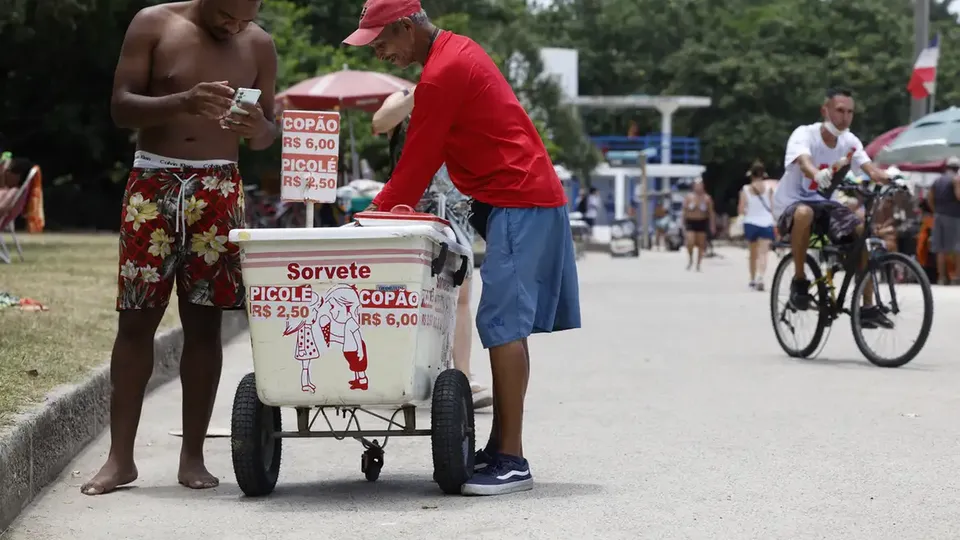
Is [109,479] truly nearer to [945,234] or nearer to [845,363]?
[845,363]

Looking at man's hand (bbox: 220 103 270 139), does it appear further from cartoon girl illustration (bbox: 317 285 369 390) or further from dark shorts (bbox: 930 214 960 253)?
dark shorts (bbox: 930 214 960 253)

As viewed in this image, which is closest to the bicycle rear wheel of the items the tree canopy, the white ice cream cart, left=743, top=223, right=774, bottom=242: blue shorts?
the white ice cream cart

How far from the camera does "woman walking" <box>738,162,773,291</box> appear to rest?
20.8 m

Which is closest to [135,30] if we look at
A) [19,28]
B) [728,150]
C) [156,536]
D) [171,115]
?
[171,115]

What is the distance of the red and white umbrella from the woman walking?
15.1ft

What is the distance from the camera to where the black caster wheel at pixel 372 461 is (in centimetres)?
609

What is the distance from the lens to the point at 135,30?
5.91 metres

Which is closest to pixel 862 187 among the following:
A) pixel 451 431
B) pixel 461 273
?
pixel 461 273

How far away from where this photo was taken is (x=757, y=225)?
21.1m

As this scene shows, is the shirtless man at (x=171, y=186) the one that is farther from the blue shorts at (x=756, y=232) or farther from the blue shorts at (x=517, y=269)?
the blue shorts at (x=756, y=232)

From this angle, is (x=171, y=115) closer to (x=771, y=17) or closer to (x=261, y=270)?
(x=261, y=270)

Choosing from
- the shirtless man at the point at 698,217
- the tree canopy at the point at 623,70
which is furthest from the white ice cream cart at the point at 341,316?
the tree canopy at the point at 623,70

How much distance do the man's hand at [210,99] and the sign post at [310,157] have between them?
15.2 inches

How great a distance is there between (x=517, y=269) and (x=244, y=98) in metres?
1.08
